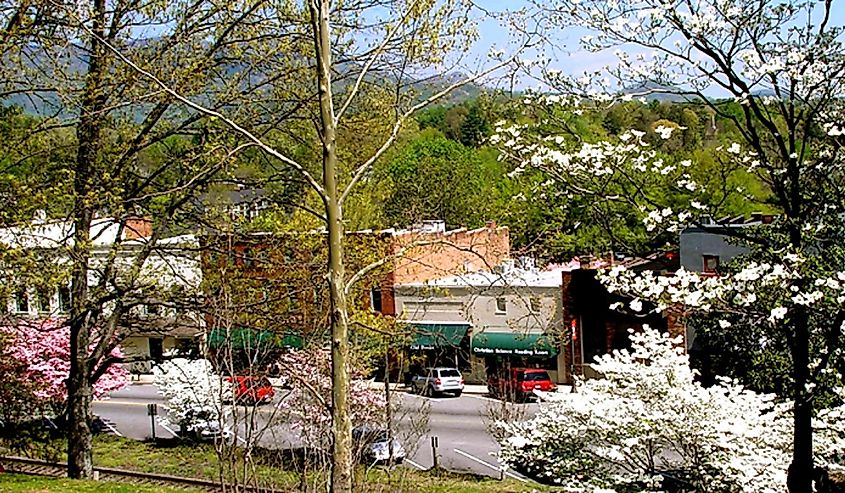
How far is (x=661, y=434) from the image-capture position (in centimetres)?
1149

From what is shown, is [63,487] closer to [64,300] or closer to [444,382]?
[64,300]

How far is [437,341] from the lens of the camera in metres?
11.0

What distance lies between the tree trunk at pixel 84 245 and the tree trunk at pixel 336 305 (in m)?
5.07

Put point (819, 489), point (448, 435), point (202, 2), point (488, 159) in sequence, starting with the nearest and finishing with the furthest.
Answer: point (819, 489), point (202, 2), point (448, 435), point (488, 159)

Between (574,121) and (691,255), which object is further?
(691,255)

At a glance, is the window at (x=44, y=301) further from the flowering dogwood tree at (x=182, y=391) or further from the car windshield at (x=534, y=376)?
the car windshield at (x=534, y=376)

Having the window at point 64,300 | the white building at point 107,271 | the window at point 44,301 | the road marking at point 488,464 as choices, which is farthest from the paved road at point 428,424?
the window at point 44,301

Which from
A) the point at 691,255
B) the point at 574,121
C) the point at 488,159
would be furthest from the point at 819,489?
the point at 488,159

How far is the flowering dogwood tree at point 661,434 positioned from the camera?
11.0 meters

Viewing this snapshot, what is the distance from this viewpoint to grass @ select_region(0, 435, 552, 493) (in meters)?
11.4

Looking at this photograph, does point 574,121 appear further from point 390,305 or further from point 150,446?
point 390,305

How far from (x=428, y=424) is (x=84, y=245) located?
11.6 metres

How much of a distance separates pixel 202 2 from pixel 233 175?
2571 mm

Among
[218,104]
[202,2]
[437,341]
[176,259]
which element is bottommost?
[437,341]
